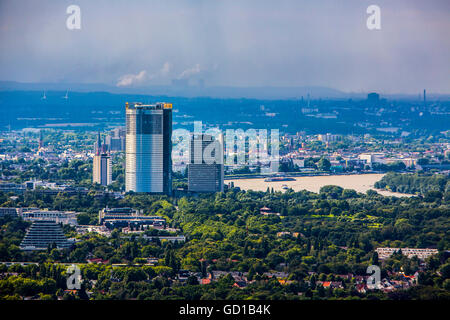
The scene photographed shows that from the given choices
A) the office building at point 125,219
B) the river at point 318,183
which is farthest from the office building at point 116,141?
the office building at point 125,219

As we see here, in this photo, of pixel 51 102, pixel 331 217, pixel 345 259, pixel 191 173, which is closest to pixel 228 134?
pixel 51 102

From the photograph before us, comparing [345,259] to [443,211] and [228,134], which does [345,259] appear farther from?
[228,134]

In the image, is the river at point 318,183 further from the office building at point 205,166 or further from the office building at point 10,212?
the office building at point 10,212

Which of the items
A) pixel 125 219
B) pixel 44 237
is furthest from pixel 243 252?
pixel 125 219

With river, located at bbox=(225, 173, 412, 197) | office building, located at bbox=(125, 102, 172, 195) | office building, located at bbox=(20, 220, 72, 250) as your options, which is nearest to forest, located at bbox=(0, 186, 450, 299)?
office building, located at bbox=(20, 220, 72, 250)

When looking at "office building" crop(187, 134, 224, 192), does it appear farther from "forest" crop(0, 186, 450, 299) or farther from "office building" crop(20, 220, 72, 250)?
"office building" crop(20, 220, 72, 250)
